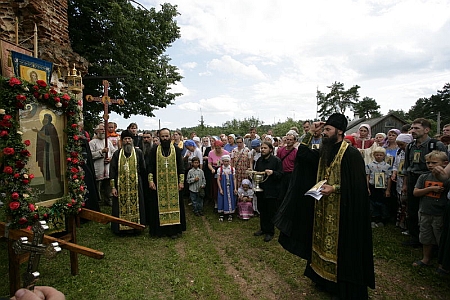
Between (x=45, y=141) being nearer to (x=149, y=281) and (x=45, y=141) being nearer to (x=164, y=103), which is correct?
(x=149, y=281)

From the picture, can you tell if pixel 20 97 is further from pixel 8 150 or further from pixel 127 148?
pixel 127 148

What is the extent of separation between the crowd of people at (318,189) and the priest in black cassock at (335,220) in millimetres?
12

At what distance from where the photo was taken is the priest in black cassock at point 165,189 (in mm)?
5672

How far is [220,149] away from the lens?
7531 mm

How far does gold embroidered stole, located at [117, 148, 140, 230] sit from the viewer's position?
5.70m

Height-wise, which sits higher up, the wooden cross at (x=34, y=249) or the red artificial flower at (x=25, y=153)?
the red artificial flower at (x=25, y=153)

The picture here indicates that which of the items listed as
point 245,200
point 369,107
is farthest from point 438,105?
point 245,200

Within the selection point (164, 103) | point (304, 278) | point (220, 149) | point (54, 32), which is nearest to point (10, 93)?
point (304, 278)

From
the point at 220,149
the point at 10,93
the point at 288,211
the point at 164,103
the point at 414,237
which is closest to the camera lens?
the point at 10,93

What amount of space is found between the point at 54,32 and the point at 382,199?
1015cm

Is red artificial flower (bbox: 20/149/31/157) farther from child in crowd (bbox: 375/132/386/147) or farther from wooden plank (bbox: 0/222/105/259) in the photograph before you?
child in crowd (bbox: 375/132/386/147)

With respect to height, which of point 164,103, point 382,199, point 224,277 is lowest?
point 224,277

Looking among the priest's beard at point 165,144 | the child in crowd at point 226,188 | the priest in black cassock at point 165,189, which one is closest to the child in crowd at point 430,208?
the child in crowd at point 226,188

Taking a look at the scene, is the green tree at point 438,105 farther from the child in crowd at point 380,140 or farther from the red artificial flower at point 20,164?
the red artificial flower at point 20,164
